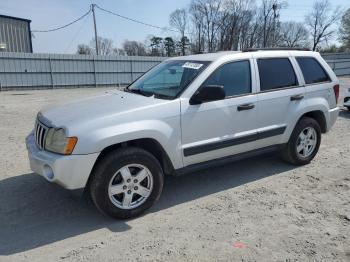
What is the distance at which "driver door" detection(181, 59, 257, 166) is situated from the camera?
3.92 metres

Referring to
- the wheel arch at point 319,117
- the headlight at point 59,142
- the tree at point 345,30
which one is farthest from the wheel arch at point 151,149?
the tree at point 345,30

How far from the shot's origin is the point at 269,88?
466cm

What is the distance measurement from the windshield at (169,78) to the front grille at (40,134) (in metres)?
1.34

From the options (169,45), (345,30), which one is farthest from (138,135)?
(345,30)

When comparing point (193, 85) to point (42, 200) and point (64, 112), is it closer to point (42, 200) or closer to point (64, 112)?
point (64, 112)

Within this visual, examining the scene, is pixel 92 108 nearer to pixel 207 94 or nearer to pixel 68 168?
pixel 68 168

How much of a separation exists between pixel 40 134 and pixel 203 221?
2.10 meters

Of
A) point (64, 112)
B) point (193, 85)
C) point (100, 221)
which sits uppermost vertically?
point (193, 85)

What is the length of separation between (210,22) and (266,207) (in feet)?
187

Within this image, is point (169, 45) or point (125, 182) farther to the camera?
point (169, 45)

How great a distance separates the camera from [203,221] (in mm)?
3570

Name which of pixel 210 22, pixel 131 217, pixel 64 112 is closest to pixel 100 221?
pixel 131 217

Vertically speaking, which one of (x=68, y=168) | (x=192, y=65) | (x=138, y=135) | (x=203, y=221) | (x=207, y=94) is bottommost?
(x=203, y=221)

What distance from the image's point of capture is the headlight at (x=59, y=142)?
3.21 metres
